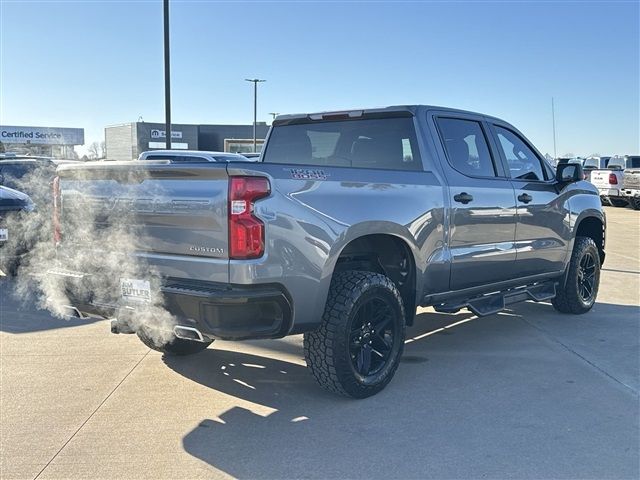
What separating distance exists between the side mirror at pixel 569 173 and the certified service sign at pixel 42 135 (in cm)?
6442

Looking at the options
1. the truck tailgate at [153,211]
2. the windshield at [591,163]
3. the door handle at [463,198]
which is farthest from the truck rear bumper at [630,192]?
→ the truck tailgate at [153,211]

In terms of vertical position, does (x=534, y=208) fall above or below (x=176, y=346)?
above

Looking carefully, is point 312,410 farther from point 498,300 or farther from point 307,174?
point 498,300

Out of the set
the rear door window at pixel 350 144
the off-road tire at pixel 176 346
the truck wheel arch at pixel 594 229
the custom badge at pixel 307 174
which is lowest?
the off-road tire at pixel 176 346

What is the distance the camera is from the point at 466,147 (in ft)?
17.6

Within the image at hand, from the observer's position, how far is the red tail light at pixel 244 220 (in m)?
3.46

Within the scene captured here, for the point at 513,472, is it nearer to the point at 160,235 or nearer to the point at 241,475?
the point at 241,475

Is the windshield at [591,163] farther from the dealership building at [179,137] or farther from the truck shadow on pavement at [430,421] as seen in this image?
the truck shadow on pavement at [430,421]

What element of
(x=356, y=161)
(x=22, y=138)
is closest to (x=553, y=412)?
(x=356, y=161)

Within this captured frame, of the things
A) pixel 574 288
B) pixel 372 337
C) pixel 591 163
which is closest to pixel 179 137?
pixel 591 163

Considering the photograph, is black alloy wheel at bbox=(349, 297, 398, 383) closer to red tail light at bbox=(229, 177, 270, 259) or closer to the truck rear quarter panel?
the truck rear quarter panel

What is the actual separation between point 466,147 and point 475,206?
0.58m

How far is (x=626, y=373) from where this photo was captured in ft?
16.0

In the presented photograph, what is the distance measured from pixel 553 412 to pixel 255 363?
7.82ft
